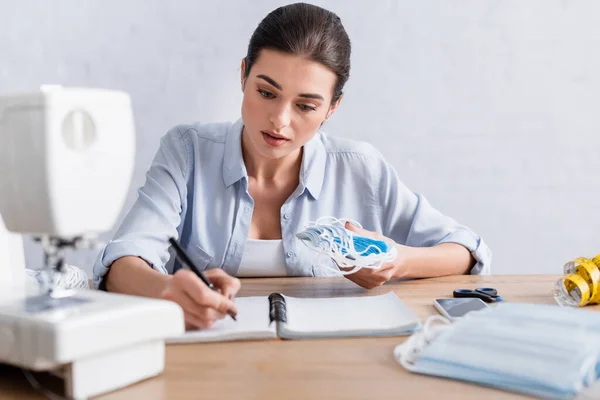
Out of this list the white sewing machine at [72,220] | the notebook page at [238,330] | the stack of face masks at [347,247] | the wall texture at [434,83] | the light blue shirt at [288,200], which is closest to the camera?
the white sewing machine at [72,220]

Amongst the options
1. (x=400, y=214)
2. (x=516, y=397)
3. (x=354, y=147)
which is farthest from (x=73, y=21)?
(x=516, y=397)

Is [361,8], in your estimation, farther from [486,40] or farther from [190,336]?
[190,336]

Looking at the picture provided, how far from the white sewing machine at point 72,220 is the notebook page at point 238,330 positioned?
0.57ft

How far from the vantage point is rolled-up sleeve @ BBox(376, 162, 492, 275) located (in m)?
1.94

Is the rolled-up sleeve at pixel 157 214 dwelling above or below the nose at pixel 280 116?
below

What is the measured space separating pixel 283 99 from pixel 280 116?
0.14ft

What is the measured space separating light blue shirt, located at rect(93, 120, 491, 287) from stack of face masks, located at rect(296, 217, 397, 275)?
0.37 metres

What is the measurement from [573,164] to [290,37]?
1850mm

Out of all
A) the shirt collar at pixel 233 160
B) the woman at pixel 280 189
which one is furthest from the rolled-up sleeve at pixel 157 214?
the shirt collar at pixel 233 160

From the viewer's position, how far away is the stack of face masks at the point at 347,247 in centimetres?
153

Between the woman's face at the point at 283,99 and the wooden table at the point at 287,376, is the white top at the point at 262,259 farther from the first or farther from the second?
the wooden table at the point at 287,376

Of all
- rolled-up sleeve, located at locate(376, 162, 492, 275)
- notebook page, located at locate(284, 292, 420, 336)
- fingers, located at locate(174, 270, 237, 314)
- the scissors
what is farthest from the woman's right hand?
rolled-up sleeve, located at locate(376, 162, 492, 275)

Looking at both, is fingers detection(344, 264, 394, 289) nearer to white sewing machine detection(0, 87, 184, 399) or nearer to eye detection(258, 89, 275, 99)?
eye detection(258, 89, 275, 99)

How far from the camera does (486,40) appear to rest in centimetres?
304
